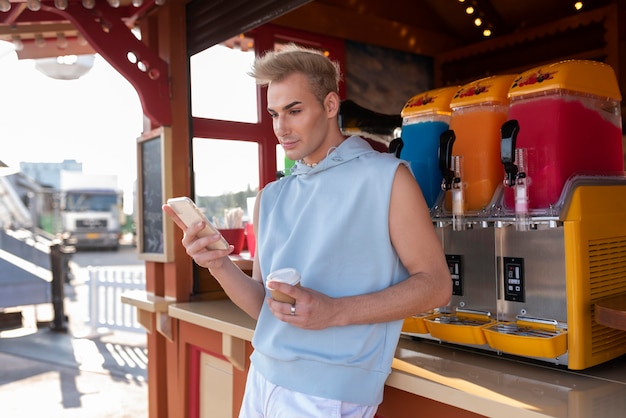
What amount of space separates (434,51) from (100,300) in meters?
5.15

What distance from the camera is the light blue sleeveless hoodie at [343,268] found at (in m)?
1.31

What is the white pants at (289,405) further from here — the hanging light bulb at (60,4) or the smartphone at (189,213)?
the hanging light bulb at (60,4)

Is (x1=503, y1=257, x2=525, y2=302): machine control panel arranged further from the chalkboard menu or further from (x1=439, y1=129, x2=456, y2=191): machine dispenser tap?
the chalkboard menu

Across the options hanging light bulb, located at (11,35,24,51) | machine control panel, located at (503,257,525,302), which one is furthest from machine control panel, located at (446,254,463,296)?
hanging light bulb, located at (11,35,24,51)

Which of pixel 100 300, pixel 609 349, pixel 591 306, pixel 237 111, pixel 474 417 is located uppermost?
pixel 237 111

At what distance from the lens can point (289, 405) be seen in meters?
1.34

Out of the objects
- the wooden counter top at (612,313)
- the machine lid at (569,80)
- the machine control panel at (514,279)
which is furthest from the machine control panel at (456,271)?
the machine lid at (569,80)

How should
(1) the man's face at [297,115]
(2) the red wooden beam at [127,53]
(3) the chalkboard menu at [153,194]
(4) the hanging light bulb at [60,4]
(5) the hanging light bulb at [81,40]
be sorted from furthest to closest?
(5) the hanging light bulb at [81,40]
(3) the chalkboard menu at [153,194]
(2) the red wooden beam at [127,53]
(4) the hanging light bulb at [60,4]
(1) the man's face at [297,115]

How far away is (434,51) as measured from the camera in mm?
4676

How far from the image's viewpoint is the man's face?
4.49 feet

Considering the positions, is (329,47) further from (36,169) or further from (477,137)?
(36,169)

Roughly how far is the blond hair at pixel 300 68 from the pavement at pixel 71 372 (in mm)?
3778

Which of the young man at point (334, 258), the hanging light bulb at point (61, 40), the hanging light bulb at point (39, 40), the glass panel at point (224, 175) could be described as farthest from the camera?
the hanging light bulb at point (61, 40)

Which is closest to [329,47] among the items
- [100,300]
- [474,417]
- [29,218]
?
[474,417]
